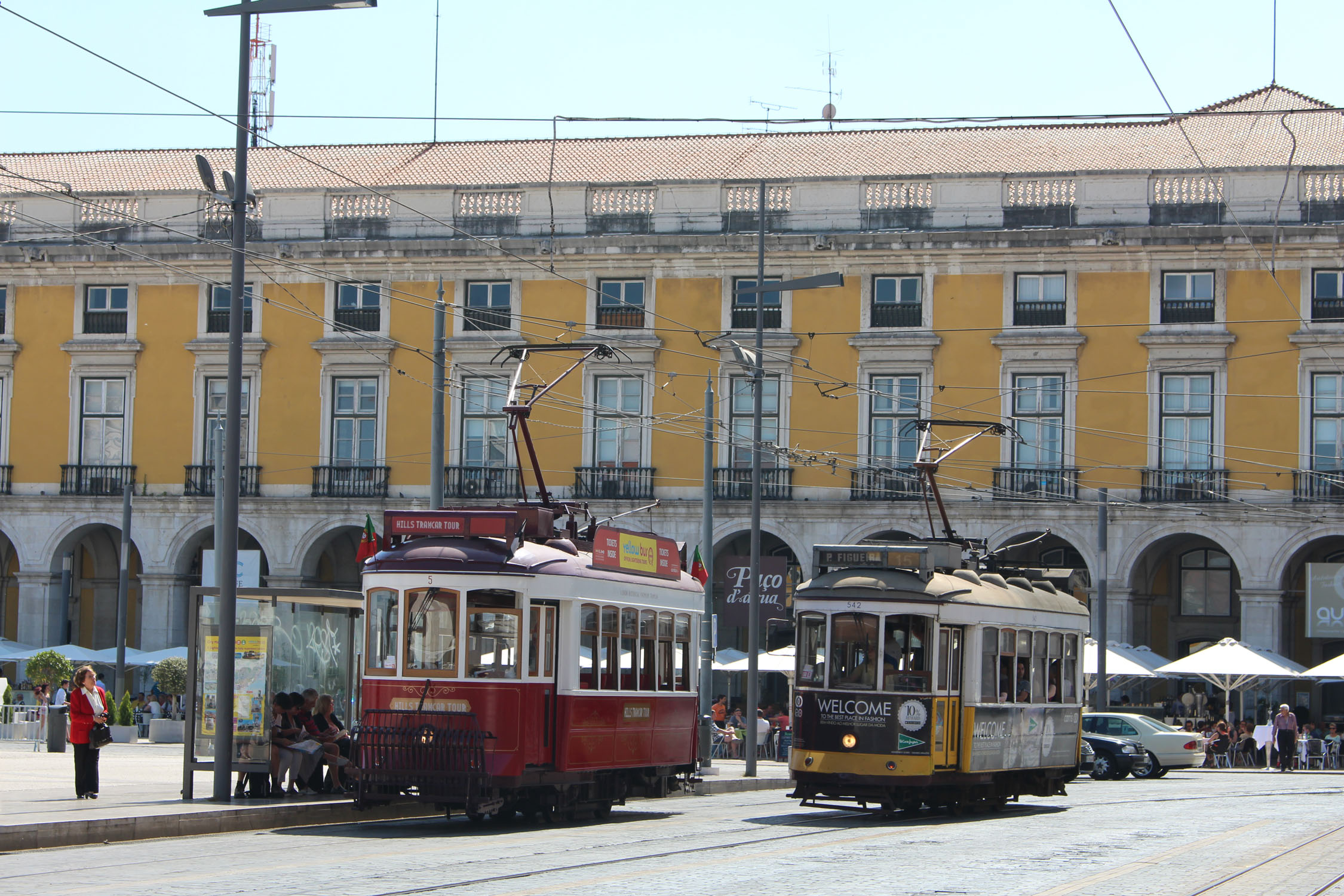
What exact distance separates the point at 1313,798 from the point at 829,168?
23.8 meters

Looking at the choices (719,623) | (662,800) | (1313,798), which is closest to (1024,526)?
(719,623)

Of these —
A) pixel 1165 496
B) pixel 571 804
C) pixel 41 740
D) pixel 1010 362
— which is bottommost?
pixel 41 740

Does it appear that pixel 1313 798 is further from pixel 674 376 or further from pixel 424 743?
pixel 674 376

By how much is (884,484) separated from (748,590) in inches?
170

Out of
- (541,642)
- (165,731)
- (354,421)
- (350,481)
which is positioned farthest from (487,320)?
(541,642)

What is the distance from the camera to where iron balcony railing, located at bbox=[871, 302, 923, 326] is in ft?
139

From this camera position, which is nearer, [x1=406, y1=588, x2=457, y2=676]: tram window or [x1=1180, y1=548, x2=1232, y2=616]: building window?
[x1=406, y1=588, x2=457, y2=676]: tram window

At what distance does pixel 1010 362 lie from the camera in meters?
41.9

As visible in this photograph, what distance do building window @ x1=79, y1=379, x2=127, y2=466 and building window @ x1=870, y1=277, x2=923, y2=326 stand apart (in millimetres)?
18448

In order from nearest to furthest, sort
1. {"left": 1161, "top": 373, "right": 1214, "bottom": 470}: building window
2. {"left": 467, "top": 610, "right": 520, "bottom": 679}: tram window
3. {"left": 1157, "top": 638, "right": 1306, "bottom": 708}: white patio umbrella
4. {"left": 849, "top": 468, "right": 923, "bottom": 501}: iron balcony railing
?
{"left": 467, "top": 610, "right": 520, "bottom": 679}: tram window
{"left": 1157, "top": 638, "right": 1306, "bottom": 708}: white patio umbrella
{"left": 1161, "top": 373, "right": 1214, "bottom": 470}: building window
{"left": 849, "top": 468, "right": 923, "bottom": 501}: iron balcony railing

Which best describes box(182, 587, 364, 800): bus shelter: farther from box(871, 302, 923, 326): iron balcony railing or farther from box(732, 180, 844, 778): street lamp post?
box(871, 302, 923, 326): iron balcony railing

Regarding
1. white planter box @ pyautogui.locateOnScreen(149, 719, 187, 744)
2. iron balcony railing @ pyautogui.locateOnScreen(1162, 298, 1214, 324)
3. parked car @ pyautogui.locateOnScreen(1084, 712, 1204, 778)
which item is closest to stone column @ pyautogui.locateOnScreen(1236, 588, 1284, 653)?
iron balcony railing @ pyautogui.locateOnScreen(1162, 298, 1214, 324)

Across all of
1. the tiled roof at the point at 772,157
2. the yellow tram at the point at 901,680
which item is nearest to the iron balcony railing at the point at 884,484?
the tiled roof at the point at 772,157

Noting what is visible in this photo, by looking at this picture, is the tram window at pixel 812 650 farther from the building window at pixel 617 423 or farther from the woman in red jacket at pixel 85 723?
the building window at pixel 617 423
